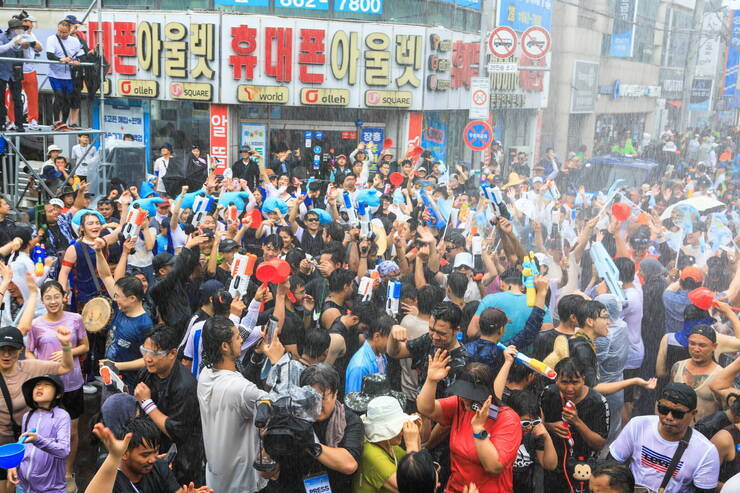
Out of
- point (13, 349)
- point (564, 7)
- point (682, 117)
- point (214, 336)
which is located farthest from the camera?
point (682, 117)

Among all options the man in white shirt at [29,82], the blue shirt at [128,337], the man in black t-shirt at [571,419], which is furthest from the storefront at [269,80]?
the man in black t-shirt at [571,419]

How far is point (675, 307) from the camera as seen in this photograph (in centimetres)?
Result: 612

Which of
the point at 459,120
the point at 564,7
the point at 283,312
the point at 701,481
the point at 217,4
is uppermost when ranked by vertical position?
the point at 564,7

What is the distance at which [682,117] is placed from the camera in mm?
41344

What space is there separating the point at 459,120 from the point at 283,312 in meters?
18.3

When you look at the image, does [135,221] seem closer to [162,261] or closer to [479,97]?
[162,261]

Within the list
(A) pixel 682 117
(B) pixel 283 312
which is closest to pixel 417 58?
(B) pixel 283 312

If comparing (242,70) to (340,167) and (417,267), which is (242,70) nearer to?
(340,167)

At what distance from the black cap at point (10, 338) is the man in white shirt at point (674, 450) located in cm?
365

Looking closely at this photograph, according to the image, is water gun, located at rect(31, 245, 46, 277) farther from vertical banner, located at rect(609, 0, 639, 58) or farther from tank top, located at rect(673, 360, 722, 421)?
vertical banner, located at rect(609, 0, 639, 58)

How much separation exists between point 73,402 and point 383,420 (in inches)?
98.3

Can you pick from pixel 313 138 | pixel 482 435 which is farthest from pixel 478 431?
pixel 313 138

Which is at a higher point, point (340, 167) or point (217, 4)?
point (217, 4)

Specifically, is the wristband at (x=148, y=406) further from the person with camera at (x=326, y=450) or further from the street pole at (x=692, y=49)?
the street pole at (x=692, y=49)
